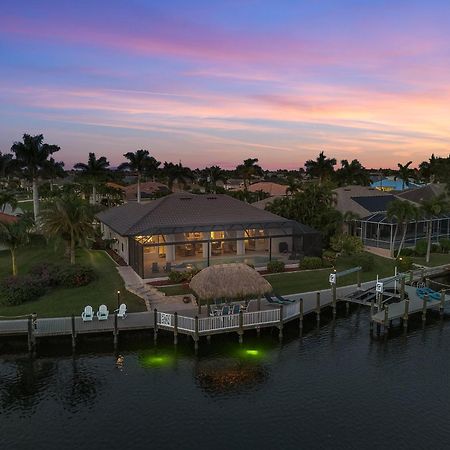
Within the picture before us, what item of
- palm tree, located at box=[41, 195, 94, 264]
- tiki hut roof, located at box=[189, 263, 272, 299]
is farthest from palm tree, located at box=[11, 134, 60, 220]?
tiki hut roof, located at box=[189, 263, 272, 299]

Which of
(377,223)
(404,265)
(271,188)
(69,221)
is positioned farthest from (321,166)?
(69,221)

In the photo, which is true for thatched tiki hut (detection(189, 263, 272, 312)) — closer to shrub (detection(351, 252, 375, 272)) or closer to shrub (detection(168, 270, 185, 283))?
shrub (detection(168, 270, 185, 283))

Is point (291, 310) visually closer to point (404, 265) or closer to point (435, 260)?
point (404, 265)

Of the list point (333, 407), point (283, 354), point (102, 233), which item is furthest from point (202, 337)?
point (102, 233)

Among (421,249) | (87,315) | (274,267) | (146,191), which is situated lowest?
(87,315)

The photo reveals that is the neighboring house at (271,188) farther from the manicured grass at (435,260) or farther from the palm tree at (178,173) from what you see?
the manicured grass at (435,260)

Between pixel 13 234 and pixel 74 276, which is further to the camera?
pixel 13 234

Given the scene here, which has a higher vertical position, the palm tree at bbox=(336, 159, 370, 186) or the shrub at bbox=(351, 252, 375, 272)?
the palm tree at bbox=(336, 159, 370, 186)
